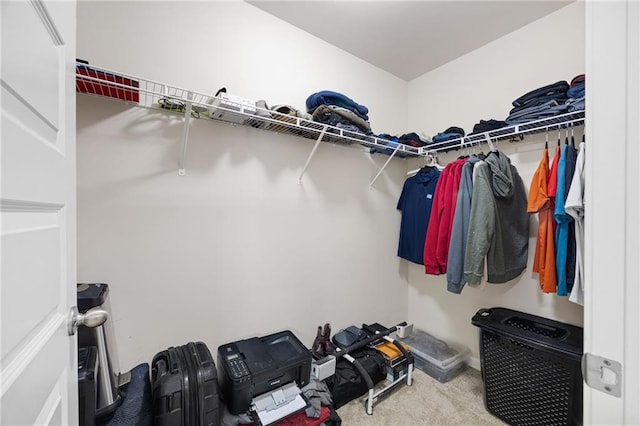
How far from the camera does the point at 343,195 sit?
2152mm

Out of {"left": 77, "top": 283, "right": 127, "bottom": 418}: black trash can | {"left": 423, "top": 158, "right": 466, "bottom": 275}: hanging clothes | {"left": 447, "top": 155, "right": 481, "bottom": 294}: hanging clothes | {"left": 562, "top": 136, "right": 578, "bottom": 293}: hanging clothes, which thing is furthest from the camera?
{"left": 423, "top": 158, "right": 466, "bottom": 275}: hanging clothes

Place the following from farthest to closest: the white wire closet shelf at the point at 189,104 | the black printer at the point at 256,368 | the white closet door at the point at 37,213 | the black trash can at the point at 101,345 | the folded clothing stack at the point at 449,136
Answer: the folded clothing stack at the point at 449,136 < the black printer at the point at 256,368 < the white wire closet shelf at the point at 189,104 < the black trash can at the point at 101,345 < the white closet door at the point at 37,213

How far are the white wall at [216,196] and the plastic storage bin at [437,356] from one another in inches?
19.8

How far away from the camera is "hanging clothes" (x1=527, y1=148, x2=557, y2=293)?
153 cm

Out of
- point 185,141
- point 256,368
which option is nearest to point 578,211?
point 256,368

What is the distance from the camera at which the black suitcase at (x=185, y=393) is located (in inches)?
40.8

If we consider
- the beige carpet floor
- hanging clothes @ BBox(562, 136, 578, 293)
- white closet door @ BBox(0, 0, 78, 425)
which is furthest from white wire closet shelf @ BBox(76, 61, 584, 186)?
the beige carpet floor

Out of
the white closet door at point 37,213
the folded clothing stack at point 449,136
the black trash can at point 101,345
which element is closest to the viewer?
the white closet door at point 37,213

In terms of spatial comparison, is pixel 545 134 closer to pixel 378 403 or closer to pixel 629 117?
pixel 629 117

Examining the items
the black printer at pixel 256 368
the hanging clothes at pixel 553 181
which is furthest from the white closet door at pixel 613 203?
the hanging clothes at pixel 553 181

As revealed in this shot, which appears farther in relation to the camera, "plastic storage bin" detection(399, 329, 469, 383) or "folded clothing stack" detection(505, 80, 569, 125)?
"plastic storage bin" detection(399, 329, 469, 383)

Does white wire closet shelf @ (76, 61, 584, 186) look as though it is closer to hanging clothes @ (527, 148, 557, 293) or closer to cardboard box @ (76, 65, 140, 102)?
cardboard box @ (76, 65, 140, 102)

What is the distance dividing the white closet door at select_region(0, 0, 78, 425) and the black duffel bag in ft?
4.59

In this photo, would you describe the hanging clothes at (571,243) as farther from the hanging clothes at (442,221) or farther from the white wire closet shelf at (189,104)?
the white wire closet shelf at (189,104)
